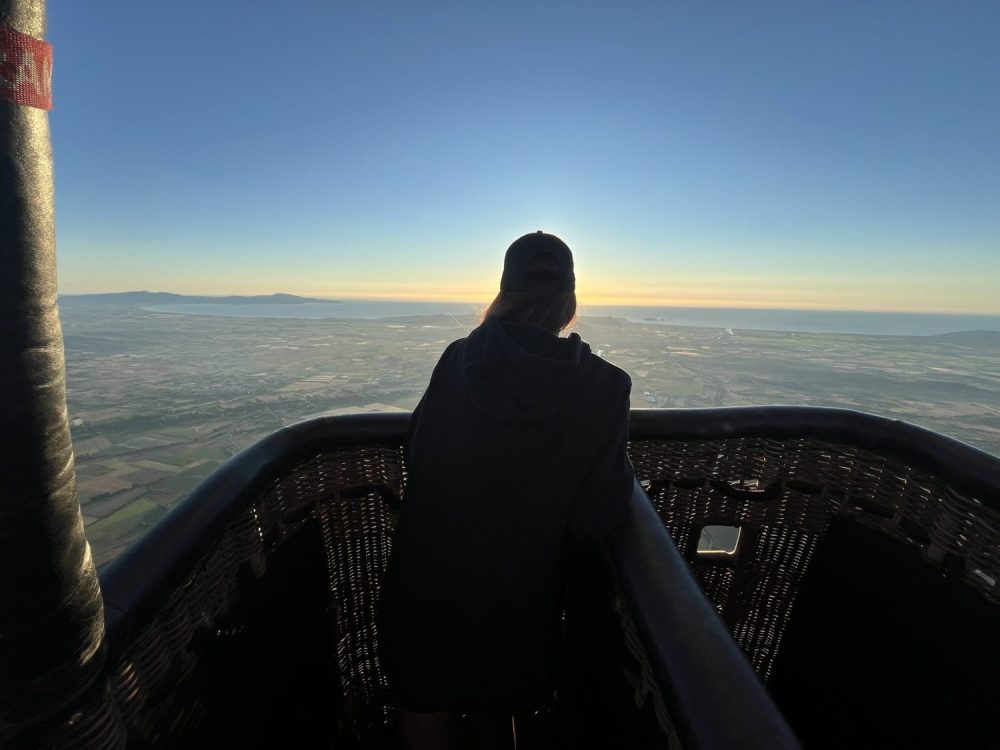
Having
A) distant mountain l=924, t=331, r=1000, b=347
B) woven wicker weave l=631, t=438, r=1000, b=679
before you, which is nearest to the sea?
distant mountain l=924, t=331, r=1000, b=347

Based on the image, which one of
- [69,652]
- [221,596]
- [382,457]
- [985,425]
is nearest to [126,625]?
[69,652]

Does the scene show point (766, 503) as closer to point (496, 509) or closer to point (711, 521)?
point (711, 521)

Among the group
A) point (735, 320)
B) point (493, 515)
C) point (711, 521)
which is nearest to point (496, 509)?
point (493, 515)

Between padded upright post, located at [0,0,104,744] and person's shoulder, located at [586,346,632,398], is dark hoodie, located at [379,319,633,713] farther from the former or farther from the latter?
padded upright post, located at [0,0,104,744]

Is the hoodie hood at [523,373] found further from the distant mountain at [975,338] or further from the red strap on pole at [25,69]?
the distant mountain at [975,338]

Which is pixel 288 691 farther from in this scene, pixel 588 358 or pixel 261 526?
pixel 588 358

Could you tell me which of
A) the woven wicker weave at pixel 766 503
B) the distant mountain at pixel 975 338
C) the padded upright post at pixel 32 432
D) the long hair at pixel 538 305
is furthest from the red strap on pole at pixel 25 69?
the distant mountain at pixel 975 338
